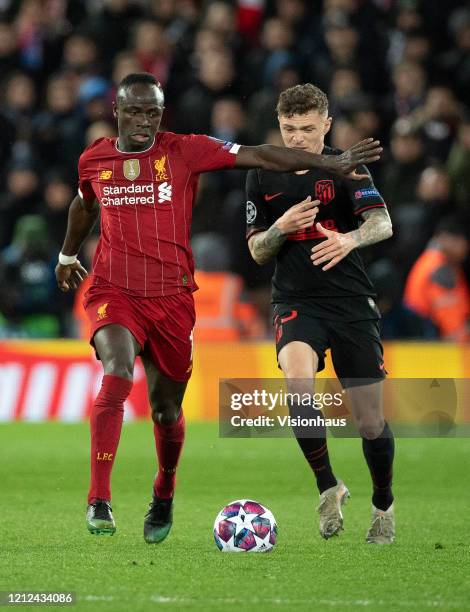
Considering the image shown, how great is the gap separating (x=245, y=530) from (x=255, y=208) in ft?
5.85

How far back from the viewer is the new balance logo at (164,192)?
707 centimetres

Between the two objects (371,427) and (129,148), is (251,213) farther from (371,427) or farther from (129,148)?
(371,427)

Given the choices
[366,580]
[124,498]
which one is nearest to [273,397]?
[124,498]

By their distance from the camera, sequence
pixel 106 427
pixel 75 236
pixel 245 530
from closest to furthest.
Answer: pixel 106 427
pixel 245 530
pixel 75 236

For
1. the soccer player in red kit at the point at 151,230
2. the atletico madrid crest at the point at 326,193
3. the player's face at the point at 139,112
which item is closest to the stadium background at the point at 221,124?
the atletico madrid crest at the point at 326,193

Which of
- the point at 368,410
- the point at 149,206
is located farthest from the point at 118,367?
the point at 368,410

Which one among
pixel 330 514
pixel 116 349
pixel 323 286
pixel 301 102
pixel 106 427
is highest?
pixel 301 102

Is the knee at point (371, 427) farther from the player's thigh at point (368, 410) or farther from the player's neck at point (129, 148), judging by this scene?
the player's neck at point (129, 148)

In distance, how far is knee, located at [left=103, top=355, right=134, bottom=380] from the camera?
6.72 metres

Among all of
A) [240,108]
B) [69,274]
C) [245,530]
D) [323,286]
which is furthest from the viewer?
[240,108]

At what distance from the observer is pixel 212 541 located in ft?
23.7

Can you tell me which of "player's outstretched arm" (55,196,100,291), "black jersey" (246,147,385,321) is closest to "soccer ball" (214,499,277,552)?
"black jersey" (246,147,385,321)

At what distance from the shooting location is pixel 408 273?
14.0 metres

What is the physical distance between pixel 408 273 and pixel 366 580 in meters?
8.30
